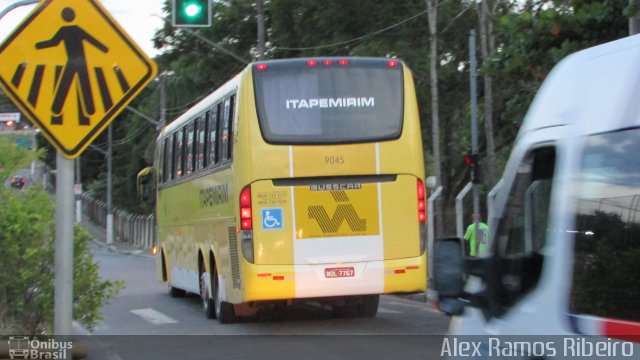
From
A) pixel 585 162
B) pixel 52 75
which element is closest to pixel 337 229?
pixel 52 75

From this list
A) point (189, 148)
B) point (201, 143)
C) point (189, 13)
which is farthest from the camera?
point (189, 148)

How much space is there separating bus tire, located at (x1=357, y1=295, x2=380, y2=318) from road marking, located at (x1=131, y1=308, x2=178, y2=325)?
2.92 meters

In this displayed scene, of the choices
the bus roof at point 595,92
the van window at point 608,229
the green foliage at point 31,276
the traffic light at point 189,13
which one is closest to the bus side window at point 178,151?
the traffic light at point 189,13

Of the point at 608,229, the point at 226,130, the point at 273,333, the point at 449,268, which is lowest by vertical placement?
the point at 273,333

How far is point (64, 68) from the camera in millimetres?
4895

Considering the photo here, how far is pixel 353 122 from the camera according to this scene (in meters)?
12.5

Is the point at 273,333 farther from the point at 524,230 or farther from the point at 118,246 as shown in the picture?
the point at 118,246

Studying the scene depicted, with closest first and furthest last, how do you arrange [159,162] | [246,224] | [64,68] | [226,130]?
[64,68] < [246,224] < [226,130] < [159,162]

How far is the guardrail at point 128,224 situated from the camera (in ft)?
172

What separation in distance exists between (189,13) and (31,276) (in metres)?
5.34

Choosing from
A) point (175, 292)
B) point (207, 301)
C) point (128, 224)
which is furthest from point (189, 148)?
point (128, 224)

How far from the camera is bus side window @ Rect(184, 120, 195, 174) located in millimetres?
16000

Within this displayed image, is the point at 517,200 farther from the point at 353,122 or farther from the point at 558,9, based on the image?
the point at 558,9

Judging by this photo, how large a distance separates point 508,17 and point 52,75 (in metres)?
10.8
